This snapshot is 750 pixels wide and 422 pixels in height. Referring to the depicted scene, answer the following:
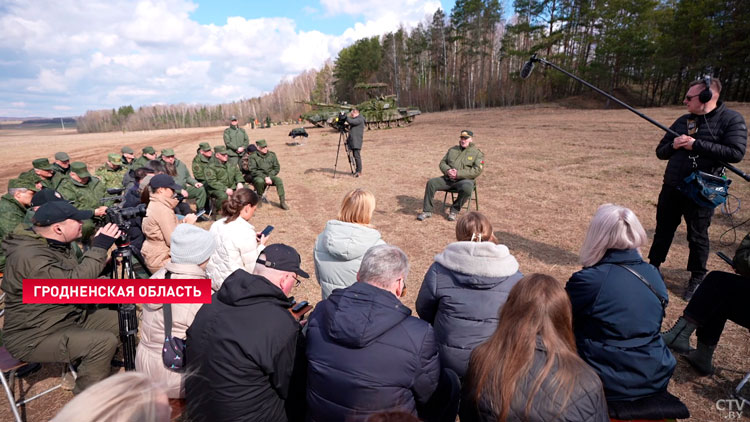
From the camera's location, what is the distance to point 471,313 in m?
2.09

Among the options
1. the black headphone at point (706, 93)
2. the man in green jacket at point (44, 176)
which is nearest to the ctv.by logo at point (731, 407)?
the black headphone at point (706, 93)

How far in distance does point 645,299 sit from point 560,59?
3314 centimetres

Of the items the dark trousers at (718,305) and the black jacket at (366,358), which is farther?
the dark trousers at (718,305)

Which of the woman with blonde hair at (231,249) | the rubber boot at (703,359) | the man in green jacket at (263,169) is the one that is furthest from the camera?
the man in green jacket at (263,169)

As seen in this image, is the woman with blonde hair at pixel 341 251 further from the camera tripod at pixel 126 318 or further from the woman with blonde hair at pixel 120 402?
the woman with blonde hair at pixel 120 402

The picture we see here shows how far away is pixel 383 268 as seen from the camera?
1.83 metres

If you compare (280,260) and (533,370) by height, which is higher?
(280,260)

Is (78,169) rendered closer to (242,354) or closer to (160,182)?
(160,182)

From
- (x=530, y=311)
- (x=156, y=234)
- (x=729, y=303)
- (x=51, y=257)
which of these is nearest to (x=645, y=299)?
(x=530, y=311)

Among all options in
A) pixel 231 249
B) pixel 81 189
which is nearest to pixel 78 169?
pixel 81 189

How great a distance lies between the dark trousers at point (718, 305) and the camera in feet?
8.06

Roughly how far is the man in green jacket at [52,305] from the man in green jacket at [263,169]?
5258 mm

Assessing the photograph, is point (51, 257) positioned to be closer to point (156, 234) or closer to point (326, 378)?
point (156, 234)

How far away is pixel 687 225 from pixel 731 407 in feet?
6.30
